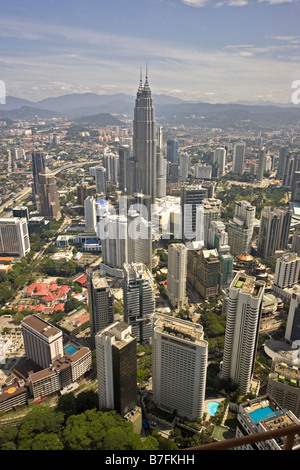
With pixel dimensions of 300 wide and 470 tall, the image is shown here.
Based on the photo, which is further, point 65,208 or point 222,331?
point 65,208

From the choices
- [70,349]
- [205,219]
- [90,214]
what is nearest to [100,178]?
[90,214]

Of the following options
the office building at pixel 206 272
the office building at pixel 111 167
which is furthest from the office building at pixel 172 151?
Result: the office building at pixel 206 272

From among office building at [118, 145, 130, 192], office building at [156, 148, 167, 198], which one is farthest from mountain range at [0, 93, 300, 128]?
office building at [156, 148, 167, 198]

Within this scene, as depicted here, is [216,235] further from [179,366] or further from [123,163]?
[123,163]

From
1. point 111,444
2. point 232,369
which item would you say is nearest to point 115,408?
point 111,444
